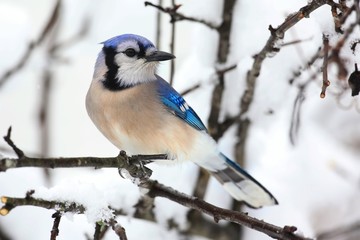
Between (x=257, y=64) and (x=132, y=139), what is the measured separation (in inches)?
20.1

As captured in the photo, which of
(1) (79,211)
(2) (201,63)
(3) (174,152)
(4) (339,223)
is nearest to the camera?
(1) (79,211)

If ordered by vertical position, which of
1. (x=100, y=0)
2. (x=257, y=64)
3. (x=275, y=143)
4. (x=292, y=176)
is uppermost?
(x=100, y=0)

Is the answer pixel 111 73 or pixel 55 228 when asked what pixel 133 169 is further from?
pixel 111 73

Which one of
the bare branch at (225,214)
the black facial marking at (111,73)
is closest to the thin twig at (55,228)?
the bare branch at (225,214)

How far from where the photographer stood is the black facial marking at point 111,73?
2.40 meters

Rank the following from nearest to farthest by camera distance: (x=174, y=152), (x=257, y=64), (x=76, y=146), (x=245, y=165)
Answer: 1. (x=257, y=64)
2. (x=174, y=152)
3. (x=245, y=165)
4. (x=76, y=146)

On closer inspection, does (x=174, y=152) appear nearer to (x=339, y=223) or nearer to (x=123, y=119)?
(x=123, y=119)

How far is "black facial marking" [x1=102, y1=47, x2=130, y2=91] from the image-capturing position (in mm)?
2396

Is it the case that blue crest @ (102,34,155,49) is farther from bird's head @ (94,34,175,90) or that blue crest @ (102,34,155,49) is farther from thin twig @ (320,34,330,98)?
thin twig @ (320,34,330,98)

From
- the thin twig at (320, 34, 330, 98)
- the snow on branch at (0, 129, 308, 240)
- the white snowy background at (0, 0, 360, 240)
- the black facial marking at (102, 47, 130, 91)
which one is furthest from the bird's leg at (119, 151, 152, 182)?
the thin twig at (320, 34, 330, 98)

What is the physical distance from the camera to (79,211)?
174cm

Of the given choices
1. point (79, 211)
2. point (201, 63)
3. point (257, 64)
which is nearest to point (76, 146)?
point (201, 63)

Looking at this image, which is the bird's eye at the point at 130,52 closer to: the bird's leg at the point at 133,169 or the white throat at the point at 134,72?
the white throat at the point at 134,72

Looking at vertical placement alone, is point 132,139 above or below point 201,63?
below
